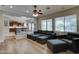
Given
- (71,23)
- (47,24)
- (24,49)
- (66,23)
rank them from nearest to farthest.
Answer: (24,49) → (71,23) → (66,23) → (47,24)

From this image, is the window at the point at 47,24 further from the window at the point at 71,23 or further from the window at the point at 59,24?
the window at the point at 71,23

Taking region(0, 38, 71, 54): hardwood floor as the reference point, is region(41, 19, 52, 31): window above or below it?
above

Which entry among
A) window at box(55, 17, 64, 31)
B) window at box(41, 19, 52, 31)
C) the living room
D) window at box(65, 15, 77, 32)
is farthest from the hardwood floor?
window at box(41, 19, 52, 31)

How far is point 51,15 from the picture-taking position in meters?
9.31

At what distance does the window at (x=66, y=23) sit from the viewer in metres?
6.79

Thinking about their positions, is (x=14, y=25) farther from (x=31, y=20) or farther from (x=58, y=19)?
(x=58, y=19)

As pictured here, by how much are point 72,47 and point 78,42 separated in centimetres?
35

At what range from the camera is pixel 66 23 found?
298 inches

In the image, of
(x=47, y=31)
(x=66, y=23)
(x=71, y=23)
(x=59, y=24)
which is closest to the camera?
(x=71, y=23)

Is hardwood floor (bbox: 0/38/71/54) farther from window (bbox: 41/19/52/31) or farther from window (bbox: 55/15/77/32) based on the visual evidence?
window (bbox: 41/19/52/31)

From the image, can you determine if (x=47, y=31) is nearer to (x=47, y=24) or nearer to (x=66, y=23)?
(x=66, y=23)

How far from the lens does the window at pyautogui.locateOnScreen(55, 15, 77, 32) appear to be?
6.79 meters

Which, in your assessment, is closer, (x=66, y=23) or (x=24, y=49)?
(x=24, y=49)

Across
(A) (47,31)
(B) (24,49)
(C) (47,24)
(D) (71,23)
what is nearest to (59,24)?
(A) (47,31)
